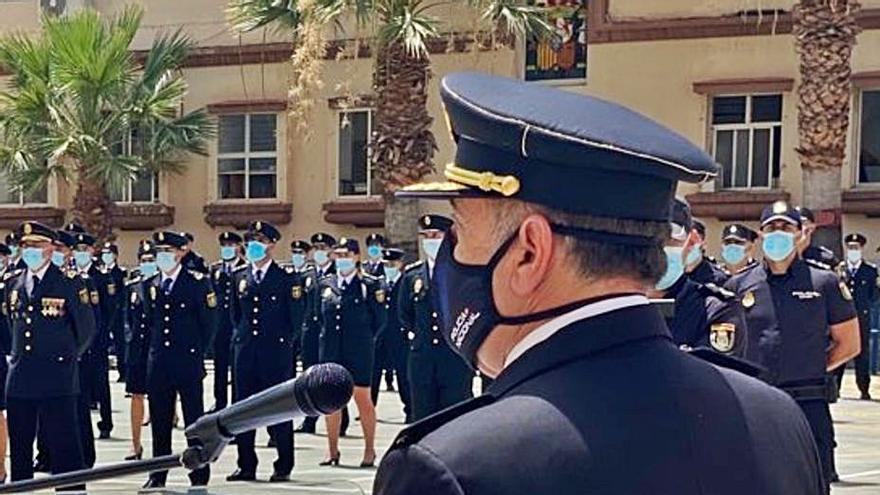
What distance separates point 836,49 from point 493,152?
15.6m

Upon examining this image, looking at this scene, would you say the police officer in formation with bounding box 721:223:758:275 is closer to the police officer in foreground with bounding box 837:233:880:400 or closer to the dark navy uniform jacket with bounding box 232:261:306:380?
the dark navy uniform jacket with bounding box 232:261:306:380

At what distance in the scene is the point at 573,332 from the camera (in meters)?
1.72

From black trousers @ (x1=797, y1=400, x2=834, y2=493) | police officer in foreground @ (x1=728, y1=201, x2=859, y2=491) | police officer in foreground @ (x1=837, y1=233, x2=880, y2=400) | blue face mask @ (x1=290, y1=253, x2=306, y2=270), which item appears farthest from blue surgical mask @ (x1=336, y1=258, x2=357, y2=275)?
police officer in foreground @ (x1=837, y1=233, x2=880, y2=400)

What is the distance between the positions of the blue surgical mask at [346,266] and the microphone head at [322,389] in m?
9.01

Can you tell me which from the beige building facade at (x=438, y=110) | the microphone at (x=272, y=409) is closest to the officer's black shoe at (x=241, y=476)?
the microphone at (x=272, y=409)

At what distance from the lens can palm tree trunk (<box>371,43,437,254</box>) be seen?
18.2m

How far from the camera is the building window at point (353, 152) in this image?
70.5 ft

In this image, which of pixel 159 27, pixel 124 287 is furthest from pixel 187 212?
pixel 124 287

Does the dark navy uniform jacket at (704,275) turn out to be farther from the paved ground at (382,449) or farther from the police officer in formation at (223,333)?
the police officer in formation at (223,333)

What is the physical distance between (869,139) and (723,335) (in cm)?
1324

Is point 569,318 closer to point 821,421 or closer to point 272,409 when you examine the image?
point 272,409

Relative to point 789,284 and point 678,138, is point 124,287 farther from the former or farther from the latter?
point 678,138

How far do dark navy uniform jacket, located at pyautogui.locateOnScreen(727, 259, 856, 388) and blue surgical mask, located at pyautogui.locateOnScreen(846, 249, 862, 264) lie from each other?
927 cm

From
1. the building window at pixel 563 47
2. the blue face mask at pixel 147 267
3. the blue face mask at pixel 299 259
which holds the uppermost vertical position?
the building window at pixel 563 47
